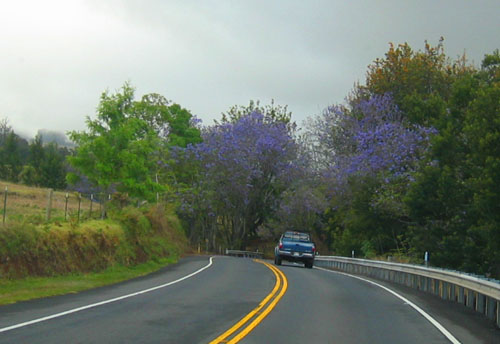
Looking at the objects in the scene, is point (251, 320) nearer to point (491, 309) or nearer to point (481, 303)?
point (491, 309)

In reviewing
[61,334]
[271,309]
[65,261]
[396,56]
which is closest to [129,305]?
[271,309]

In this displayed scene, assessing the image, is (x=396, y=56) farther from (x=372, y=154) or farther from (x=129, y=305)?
(x=129, y=305)

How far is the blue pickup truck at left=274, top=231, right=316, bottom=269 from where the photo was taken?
125ft

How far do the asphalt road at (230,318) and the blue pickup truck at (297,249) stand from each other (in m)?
16.8

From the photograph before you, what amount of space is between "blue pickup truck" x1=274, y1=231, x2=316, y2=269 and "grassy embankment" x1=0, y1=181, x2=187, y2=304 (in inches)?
277

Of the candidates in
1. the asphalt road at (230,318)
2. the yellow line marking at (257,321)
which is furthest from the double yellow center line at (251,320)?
the asphalt road at (230,318)

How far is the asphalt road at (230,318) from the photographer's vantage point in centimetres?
1091

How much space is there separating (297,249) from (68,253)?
17223 mm

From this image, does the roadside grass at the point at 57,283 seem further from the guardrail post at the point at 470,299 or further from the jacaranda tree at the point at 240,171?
the jacaranda tree at the point at 240,171

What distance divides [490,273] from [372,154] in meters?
14.4

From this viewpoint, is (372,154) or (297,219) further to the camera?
(297,219)

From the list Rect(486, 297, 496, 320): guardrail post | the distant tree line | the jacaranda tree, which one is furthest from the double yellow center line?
the distant tree line

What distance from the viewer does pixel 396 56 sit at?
54781 millimetres

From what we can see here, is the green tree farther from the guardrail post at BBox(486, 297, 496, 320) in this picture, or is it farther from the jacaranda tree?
the guardrail post at BBox(486, 297, 496, 320)
